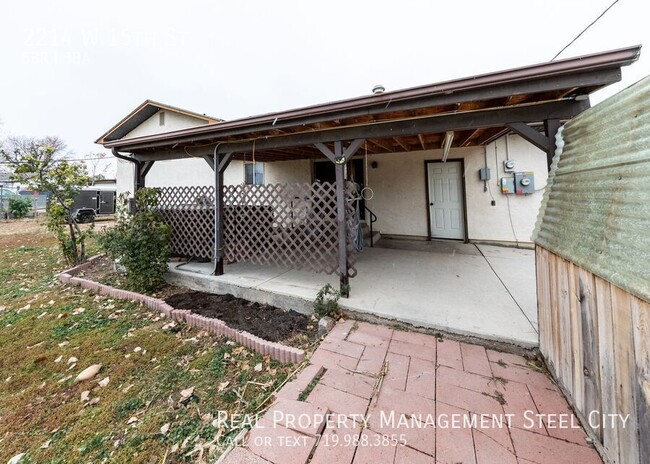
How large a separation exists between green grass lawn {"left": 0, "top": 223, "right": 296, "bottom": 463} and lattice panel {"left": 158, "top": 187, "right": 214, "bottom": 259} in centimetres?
131

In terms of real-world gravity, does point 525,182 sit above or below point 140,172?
below

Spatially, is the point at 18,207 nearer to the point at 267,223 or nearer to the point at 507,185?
the point at 267,223

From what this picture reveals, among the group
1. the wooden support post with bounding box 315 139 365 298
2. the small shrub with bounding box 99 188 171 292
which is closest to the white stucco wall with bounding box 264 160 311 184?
the small shrub with bounding box 99 188 171 292

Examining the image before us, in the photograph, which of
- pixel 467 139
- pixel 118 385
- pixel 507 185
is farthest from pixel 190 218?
pixel 507 185

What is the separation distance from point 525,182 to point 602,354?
5286 mm

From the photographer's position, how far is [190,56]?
9.77 metres

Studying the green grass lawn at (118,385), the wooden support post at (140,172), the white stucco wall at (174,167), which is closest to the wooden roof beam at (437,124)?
the wooden support post at (140,172)

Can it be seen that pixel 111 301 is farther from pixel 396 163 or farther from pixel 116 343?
pixel 396 163

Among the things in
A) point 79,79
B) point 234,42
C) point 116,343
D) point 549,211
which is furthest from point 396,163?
point 79,79

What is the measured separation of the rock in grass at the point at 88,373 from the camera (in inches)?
86.9

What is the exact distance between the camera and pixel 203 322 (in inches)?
114

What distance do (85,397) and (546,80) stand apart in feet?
14.5

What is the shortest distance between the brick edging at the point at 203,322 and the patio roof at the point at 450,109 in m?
2.38

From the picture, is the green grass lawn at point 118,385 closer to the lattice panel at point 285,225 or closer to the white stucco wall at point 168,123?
the lattice panel at point 285,225
